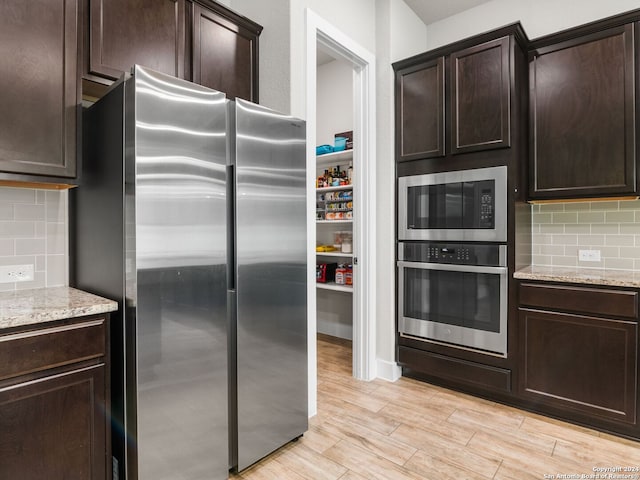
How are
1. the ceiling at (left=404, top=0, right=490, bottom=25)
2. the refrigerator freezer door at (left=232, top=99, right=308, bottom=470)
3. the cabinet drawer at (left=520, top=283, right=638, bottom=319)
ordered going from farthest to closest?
the ceiling at (left=404, top=0, right=490, bottom=25)
the cabinet drawer at (left=520, top=283, right=638, bottom=319)
the refrigerator freezer door at (left=232, top=99, right=308, bottom=470)

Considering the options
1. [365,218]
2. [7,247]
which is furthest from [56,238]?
[365,218]

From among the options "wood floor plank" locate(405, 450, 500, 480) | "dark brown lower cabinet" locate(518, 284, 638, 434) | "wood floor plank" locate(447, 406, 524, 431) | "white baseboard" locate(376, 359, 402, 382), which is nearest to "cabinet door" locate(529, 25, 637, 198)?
"dark brown lower cabinet" locate(518, 284, 638, 434)

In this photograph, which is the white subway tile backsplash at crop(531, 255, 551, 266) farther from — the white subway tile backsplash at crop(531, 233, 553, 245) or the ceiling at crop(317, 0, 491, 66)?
the ceiling at crop(317, 0, 491, 66)

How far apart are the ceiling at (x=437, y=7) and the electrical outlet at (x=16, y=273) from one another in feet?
8.44

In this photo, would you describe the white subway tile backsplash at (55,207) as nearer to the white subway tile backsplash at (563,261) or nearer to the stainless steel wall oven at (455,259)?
the stainless steel wall oven at (455,259)

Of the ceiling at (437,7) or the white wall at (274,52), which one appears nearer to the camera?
the white wall at (274,52)

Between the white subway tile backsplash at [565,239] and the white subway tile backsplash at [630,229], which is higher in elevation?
the white subway tile backsplash at [630,229]

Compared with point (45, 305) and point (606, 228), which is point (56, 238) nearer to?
point (45, 305)

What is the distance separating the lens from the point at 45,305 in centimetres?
146

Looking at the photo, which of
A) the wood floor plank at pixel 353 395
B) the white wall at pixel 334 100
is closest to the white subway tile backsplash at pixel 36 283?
the wood floor plank at pixel 353 395

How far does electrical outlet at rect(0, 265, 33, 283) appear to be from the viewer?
1760mm

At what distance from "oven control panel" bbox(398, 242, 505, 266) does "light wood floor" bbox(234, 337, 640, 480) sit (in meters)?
1.01

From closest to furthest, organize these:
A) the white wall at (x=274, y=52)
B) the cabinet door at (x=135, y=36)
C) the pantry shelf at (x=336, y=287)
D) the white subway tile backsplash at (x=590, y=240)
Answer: the cabinet door at (x=135, y=36), the white wall at (x=274, y=52), the white subway tile backsplash at (x=590, y=240), the pantry shelf at (x=336, y=287)

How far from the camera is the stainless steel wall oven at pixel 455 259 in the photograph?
2.57m
